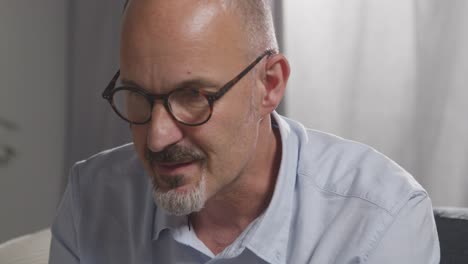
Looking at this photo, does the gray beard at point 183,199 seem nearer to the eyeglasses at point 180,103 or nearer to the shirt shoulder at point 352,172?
the eyeglasses at point 180,103

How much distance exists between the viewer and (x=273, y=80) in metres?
1.23

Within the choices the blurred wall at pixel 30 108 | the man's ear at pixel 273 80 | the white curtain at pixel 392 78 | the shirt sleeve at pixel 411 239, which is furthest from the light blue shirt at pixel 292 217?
the blurred wall at pixel 30 108

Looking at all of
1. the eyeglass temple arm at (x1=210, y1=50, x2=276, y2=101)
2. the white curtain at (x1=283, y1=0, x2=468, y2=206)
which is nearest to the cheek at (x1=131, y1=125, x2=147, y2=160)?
the eyeglass temple arm at (x1=210, y1=50, x2=276, y2=101)

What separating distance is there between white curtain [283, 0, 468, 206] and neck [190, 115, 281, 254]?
36.2 inches

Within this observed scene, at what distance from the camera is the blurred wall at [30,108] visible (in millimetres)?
2676

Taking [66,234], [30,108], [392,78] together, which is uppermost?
[392,78]

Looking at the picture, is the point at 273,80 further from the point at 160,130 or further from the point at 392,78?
the point at 392,78

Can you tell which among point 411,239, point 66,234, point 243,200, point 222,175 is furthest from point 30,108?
point 411,239

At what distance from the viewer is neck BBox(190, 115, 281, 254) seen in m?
1.29

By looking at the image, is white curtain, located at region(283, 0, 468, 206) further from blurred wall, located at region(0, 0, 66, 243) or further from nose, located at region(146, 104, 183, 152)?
nose, located at region(146, 104, 183, 152)

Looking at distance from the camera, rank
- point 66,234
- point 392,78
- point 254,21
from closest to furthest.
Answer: point 254,21 < point 66,234 < point 392,78

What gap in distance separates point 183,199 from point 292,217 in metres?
0.26

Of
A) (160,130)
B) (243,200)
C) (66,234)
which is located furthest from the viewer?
(66,234)

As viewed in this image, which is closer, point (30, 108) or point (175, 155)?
point (175, 155)
